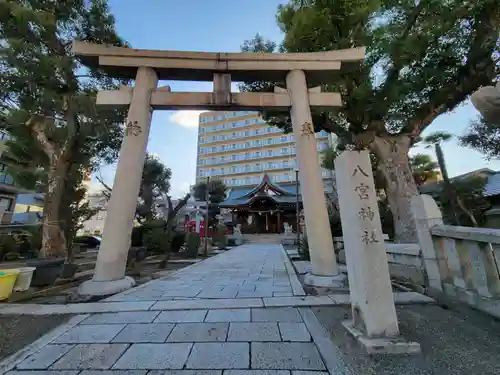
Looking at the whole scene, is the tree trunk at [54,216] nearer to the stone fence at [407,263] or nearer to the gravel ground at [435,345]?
the gravel ground at [435,345]

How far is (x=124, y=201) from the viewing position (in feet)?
16.3

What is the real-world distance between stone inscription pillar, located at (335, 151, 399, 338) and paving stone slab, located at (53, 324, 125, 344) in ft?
9.33

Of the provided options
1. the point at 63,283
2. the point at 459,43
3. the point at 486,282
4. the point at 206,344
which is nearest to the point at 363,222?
the point at 486,282

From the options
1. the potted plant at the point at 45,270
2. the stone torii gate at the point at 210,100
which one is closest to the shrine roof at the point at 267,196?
the stone torii gate at the point at 210,100

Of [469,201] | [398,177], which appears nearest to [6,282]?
A: [398,177]

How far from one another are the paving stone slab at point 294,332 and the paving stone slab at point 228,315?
21.0 inches

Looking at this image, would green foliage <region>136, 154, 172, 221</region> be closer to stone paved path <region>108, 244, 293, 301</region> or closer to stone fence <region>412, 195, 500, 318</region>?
stone paved path <region>108, 244, 293, 301</region>

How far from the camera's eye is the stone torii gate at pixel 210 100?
492cm

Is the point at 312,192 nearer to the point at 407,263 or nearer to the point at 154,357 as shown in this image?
the point at 407,263

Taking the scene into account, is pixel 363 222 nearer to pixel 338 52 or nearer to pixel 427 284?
pixel 427 284

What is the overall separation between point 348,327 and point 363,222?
4.05 ft

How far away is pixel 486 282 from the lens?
9.64 feet

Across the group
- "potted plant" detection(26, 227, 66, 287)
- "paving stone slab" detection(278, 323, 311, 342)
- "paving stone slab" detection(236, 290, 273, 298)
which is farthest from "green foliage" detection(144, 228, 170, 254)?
"paving stone slab" detection(278, 323, 311, 342)

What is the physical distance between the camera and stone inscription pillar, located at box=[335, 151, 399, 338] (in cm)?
242
